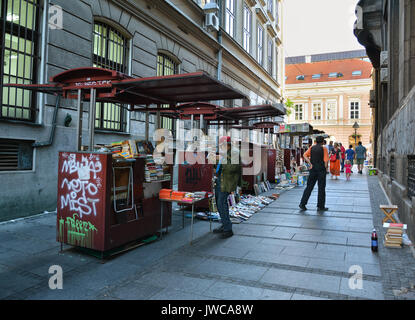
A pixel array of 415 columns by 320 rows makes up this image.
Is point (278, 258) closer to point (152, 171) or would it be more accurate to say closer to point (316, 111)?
point (152, 171)

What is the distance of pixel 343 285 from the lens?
3982mm

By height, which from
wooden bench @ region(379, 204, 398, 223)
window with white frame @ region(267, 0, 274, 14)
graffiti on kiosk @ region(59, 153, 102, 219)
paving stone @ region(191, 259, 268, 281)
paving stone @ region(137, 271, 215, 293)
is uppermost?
window with white frame @ region(267, 0, 274, 14)

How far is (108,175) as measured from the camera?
4.88m

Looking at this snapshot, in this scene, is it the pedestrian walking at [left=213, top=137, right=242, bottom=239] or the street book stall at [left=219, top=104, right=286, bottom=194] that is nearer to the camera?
the pedestrian walking at [left=213, top=137, right=242, bottom=239]

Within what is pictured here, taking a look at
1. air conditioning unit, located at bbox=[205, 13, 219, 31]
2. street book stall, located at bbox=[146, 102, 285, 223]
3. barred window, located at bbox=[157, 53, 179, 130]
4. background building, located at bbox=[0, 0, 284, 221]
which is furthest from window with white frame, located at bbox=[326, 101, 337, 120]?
street book stall, located at bbox=[146, 102, 285, 223]

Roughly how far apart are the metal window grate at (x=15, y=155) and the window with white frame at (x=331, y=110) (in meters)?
53.0

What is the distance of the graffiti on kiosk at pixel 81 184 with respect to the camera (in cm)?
493

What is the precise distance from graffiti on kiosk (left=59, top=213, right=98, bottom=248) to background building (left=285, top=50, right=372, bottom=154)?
166ft

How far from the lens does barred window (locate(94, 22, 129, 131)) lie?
9570mm

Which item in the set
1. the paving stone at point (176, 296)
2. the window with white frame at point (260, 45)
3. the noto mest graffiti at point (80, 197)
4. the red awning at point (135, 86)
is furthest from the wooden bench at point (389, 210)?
the window with white frame at point (260, 45)

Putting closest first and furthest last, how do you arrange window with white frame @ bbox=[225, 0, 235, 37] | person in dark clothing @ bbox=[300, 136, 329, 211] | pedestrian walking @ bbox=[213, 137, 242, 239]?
1. pedestrian walking @ bbox=[213, 137, 242, 239]
2. person in dark clothing @ bbox=[300, 136, 329, 211]
3. window with white frame @ bbox=[225, 0, 235, 37]

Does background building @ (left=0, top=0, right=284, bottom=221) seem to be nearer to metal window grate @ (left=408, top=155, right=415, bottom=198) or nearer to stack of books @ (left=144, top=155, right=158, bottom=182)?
stack of books @ (left=144, top=155, right=158, bottom=182)

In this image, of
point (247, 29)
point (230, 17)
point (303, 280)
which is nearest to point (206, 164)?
point (303, 280)

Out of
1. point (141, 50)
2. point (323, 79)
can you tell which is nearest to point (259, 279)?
point (141, 50)
